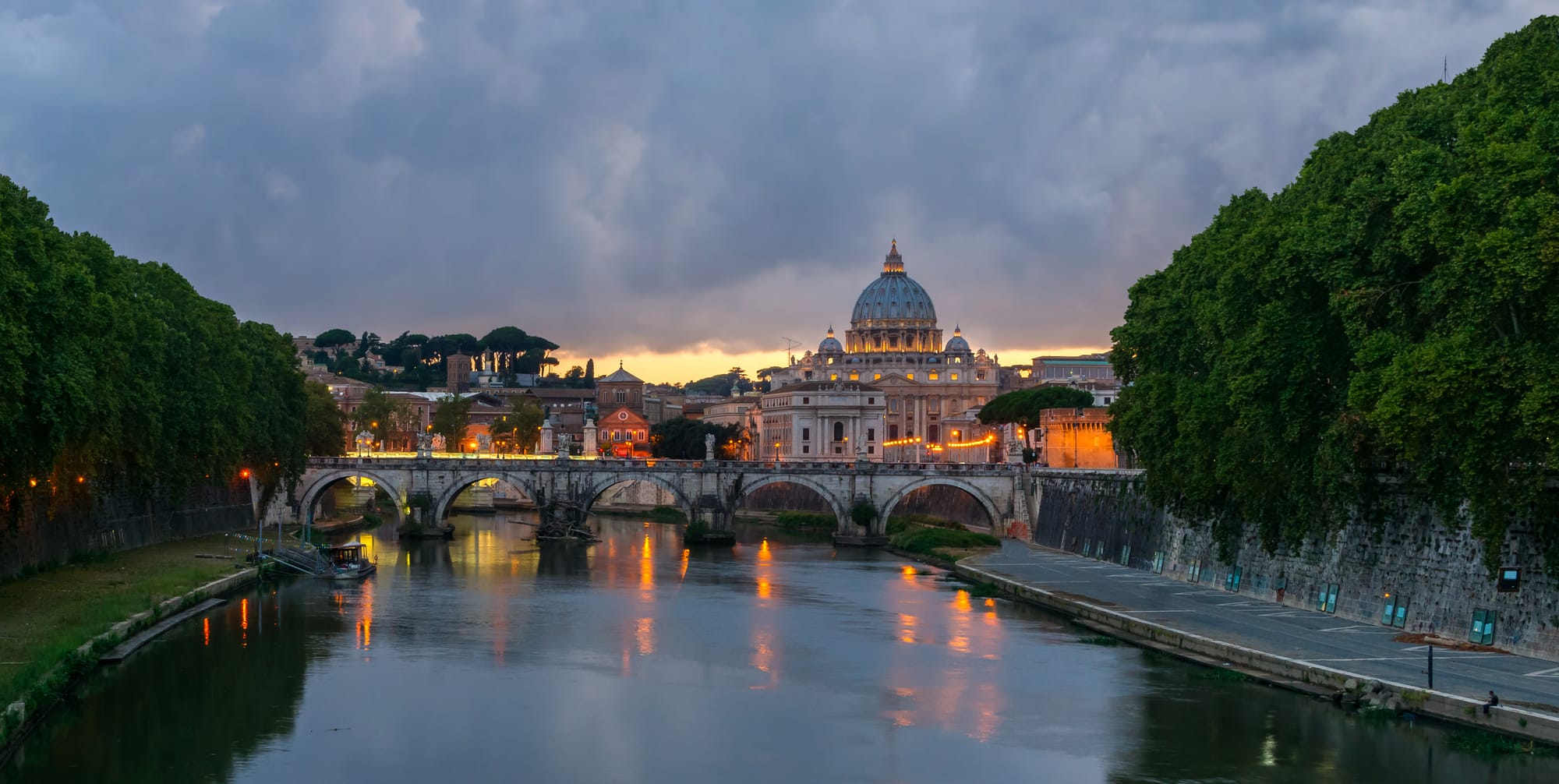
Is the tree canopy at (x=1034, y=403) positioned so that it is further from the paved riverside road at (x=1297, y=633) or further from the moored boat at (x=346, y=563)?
the moored boat at (x=346, y=563)

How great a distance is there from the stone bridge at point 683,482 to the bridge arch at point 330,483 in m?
0.04

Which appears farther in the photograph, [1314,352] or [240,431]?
[240,431]

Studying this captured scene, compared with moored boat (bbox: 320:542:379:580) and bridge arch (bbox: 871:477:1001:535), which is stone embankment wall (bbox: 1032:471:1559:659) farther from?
moored boat (bbox: 320:542:379:580)

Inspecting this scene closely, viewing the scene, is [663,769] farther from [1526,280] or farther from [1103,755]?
[1526,280]

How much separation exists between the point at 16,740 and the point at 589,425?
81810 mm

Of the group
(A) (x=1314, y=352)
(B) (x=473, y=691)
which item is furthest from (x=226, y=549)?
(A) (x=1314, y=352)

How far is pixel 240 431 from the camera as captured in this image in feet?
206

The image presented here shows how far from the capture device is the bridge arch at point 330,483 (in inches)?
3268

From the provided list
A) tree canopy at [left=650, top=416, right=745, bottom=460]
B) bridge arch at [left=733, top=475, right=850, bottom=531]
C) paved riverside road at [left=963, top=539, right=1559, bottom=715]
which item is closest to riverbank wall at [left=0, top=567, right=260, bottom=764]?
paved riverside road at [left=963, top=539, right=1559, bottom=715]

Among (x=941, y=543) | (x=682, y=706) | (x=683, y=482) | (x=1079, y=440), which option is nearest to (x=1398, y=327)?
(x=682, y=706)

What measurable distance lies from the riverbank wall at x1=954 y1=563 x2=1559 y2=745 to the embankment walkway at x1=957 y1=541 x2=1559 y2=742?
0.02m

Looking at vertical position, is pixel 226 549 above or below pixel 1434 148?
below

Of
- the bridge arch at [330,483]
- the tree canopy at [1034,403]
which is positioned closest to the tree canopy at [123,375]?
the bridge arch at [330,483]

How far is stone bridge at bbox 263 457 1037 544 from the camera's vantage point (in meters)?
81.8
